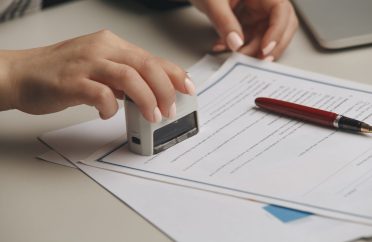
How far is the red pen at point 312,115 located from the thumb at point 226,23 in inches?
5.7

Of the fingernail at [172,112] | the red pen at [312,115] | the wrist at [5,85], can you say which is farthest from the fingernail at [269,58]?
the wrist at [5,85]

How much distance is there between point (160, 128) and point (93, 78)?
0.31ft

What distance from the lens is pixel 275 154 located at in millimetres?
634

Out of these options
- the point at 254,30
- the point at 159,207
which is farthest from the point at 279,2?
the point at 159,207

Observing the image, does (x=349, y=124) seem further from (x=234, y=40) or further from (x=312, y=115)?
(x=234, y=40)

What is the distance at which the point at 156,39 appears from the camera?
35.6 inches

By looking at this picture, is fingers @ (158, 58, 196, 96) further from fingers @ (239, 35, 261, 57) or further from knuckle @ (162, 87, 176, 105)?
fingers @ (239, 35, 261, 57)

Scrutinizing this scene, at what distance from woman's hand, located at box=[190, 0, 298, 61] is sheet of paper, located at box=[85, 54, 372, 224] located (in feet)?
0.23

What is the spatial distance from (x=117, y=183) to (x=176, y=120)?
0.10m

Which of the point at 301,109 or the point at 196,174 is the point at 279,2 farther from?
the point at 196,174

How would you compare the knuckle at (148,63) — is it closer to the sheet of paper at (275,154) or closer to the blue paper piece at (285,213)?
the sheet of paper at (275,154)

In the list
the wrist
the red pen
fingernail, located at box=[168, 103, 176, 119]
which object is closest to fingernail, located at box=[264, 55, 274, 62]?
the red pen

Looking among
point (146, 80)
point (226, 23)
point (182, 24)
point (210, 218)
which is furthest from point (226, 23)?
point (210, 218)

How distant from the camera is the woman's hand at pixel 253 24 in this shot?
84 cm
